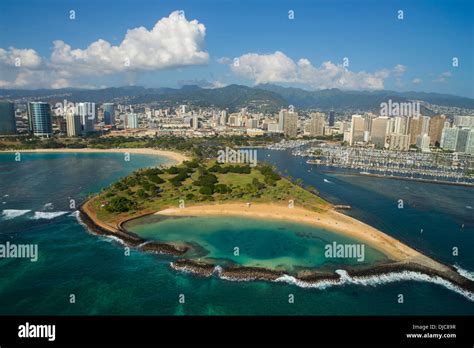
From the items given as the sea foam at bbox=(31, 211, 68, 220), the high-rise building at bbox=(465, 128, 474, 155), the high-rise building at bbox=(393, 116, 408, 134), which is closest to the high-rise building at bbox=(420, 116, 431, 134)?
the high-rise building at bbox=(393, 116, 408, 134)

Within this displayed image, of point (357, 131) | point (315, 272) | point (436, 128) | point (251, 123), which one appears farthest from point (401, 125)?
point (315, 272)

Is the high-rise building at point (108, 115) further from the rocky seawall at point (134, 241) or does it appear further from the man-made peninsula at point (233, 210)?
the rocky seawall at point (134, 241)

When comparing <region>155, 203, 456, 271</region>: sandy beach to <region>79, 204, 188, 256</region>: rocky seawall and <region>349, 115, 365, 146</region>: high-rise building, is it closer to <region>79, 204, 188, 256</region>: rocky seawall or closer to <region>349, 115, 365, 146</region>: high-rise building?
<region>79, 204, 188, 256</region>: rocky seawall

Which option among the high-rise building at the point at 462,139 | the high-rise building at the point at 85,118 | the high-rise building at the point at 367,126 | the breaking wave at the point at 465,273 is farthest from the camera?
the high-rise building at the point at 85,118

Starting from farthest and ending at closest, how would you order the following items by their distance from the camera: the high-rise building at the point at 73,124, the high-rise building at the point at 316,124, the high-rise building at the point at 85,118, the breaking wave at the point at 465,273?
the high-rise building at the point at 316,124 < the high-rise building at the point at 85,118 < the high-rise building at the point at 73,124 < the breaking wave at the point at 465,273

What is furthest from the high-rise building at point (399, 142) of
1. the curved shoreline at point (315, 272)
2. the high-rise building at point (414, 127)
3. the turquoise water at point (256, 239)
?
the curved shoreline at point (315, 272)

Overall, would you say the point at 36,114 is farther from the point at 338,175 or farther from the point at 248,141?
the point at 338,175

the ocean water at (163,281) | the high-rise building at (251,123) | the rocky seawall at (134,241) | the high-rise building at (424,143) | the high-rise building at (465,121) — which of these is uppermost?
the high-rise building at (465,121)
